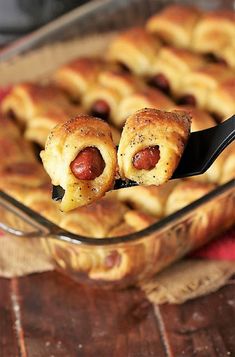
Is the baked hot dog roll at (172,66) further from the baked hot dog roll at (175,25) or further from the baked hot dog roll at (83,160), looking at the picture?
the baked hot dog roll at (83,160)

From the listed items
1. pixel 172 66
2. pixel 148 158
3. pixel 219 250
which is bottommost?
pixel 148 158

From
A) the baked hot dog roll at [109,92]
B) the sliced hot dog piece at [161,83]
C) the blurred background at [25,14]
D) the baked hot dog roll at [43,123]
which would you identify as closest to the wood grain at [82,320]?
the baked hot dog roll at [43,123]

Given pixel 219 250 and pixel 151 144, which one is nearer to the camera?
pixel 151 144

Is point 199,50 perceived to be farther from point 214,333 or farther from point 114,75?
point 214,333

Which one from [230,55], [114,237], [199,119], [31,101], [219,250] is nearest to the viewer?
[114,237]

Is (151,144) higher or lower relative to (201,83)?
lower

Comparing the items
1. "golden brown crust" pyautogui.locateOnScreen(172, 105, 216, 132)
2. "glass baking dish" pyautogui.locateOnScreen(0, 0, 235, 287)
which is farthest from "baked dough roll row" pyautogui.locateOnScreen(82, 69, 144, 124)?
"glass baking dish" pyautogui.locateOnScreen(0, 0, 235, 287)

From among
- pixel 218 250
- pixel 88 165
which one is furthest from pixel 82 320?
pixel 88 165

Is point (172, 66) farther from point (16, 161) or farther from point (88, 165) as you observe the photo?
point (88, 165)
